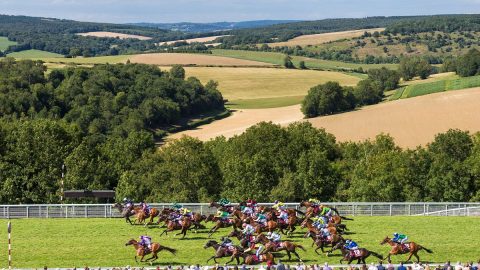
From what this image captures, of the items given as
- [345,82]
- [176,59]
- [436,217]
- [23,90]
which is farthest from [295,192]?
[176,59]

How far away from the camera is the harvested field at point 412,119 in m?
65.6

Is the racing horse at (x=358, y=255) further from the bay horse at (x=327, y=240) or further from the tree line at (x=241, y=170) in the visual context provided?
the tree line at (x=241, y=170)

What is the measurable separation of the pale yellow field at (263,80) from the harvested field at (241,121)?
17.2 m

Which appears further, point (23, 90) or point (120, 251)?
point (23, 90)

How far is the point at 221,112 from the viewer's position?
101 metres

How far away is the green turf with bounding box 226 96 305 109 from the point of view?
105438 millimetres

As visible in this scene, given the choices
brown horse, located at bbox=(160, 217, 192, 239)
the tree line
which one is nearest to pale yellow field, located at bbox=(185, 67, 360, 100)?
the tree line

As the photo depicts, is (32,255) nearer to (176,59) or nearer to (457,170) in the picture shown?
(457,170)

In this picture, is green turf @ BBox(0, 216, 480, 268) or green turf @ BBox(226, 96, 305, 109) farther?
green turf @ BBox(226, 96, 305, 109)

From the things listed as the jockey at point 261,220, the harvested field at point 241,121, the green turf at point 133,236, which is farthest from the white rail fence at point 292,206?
the harvested field at point 241,121

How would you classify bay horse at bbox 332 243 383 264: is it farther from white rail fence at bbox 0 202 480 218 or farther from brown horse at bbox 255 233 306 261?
white rail fence at bbox 0 202 480 218

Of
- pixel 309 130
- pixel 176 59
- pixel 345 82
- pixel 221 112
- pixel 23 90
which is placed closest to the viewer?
pixel 309 130

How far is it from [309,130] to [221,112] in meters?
50.8

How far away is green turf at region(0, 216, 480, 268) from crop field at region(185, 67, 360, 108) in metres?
74.2
